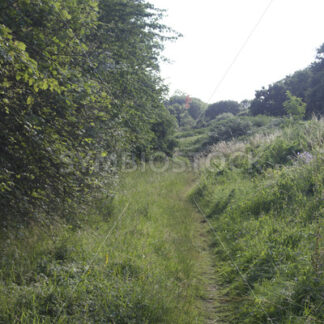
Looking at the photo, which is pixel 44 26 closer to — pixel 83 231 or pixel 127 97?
pixel 83 231

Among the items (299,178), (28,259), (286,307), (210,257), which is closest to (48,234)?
(28,259)

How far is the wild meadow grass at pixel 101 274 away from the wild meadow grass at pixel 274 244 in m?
0.57

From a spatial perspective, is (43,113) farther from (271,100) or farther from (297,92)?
(271,100)

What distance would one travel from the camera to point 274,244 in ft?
13.0

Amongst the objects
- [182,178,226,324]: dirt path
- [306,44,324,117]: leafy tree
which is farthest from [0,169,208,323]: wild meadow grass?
[306,44,324,117]: leafy tree

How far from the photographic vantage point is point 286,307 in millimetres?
2746

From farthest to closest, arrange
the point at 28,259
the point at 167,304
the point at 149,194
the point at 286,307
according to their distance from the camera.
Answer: the point at 149,194 → the point at 28,259 → the point at 167,304 → the point at 286,307

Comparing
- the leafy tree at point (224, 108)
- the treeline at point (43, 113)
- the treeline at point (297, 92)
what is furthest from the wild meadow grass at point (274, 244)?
the leafy tree at point (224, 108)

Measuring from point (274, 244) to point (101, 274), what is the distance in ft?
8.10

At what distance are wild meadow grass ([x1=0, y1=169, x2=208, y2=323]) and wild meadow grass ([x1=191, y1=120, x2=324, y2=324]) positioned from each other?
0.57 m

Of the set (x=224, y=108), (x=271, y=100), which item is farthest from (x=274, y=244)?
(x=224, y=108)

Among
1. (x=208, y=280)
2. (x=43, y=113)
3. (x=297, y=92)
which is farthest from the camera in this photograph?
(x=297, y=92)

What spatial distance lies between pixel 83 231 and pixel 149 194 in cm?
387

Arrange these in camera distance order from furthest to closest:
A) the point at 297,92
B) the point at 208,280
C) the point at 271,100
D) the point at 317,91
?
the point at 271,100 → the point at 297,92 → the point at 317,91 → the point at 208,280
